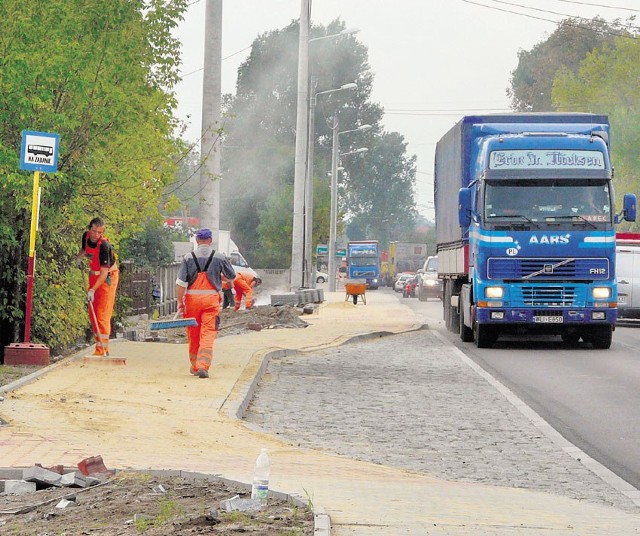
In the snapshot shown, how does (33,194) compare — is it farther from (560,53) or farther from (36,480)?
(560,53)

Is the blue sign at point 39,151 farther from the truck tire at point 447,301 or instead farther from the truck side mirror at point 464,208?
the truck tire at point 447,301

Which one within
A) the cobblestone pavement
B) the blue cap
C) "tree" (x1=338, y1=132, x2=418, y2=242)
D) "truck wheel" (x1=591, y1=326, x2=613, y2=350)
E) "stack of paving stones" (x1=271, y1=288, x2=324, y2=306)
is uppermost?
"tree" (x1=338, y1=132, x2=418, y2=242)

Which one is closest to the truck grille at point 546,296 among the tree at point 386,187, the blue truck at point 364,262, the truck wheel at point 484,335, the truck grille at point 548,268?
the truck grille at point 548,268

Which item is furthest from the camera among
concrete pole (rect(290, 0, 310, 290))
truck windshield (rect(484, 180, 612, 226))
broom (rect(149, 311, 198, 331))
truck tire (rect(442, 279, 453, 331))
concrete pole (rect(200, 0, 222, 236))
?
concrete pole (rect(290, 0, 310, 290))

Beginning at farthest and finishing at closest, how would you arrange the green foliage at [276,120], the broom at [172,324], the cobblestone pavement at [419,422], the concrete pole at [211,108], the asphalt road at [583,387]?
the green foliage at [276,120]
the concrete pole at [211,108]
the broom at [172,324]
the asphalt road at [583,387]
the cobblestone pavement at [419,422]

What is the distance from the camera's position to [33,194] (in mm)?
17047

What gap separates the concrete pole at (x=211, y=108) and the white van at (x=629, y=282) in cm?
1489

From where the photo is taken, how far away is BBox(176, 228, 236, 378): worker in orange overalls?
1689 cm

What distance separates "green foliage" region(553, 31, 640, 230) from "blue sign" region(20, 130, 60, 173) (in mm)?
66226

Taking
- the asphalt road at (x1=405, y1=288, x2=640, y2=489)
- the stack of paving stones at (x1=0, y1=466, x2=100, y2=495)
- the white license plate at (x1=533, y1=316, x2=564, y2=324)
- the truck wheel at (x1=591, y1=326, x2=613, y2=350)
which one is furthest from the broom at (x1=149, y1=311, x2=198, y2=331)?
the truck wheel at (x1=591, y1=326, x2=613, y2=350)

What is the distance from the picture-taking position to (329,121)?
110 meters

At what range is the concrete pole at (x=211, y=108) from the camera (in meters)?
23.4

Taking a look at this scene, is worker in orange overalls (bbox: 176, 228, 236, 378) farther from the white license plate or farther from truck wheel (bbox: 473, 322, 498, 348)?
truck wheel (bbox: 473, 322, 498, 348)

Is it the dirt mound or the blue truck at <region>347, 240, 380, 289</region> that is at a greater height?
the blue truck at <region>347, 240, 380, 289</region>
